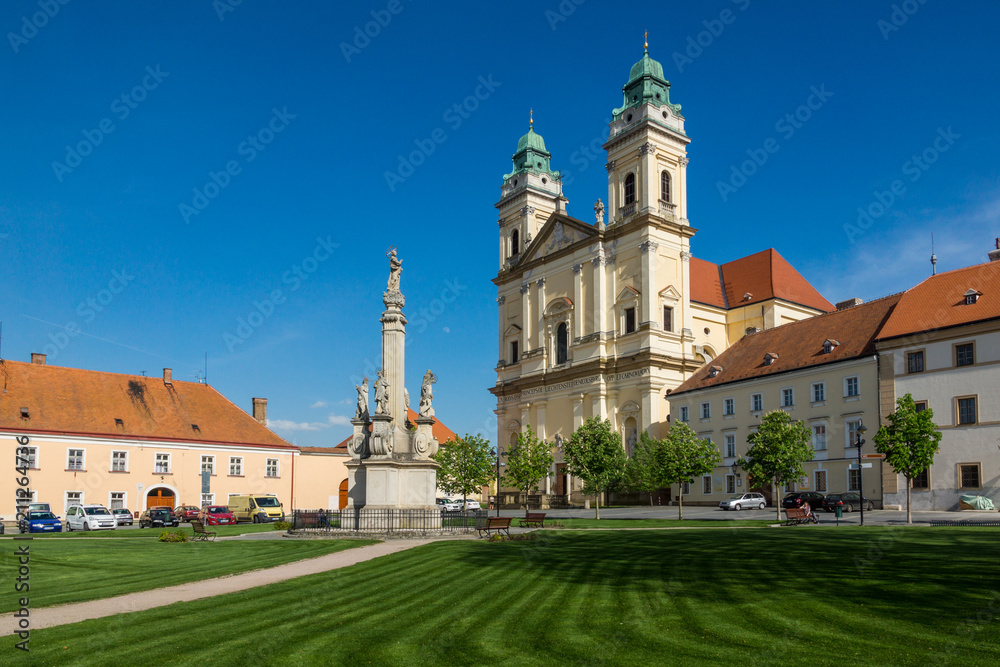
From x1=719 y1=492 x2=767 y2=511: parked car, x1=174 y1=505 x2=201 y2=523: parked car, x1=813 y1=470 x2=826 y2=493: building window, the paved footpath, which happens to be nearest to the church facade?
x1=719 y1=492 x2=767 y2=511: parked car

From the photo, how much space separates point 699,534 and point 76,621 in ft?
63.9

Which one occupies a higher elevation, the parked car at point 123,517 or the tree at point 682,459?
the tree at point 682,459

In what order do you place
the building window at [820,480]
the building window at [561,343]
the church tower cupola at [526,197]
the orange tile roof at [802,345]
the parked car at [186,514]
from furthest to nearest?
the church tower cupola at [526,197], the building window at [561,343], the orange tile roof at [802,345], the building window at [820,480], the parked car at [186,514]

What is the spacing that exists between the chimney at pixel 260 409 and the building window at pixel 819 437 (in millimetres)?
42130

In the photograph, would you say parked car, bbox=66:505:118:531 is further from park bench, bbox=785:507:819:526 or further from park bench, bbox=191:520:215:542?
park bench, bbox=785:507:819:526

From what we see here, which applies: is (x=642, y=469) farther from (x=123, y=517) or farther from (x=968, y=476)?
(x=123, y=517)

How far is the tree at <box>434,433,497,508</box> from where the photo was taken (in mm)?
61438

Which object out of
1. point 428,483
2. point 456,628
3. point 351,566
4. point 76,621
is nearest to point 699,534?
point 428,483

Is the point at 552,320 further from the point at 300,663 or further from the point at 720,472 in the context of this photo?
the point at 300,663

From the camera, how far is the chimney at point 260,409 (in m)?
67.7

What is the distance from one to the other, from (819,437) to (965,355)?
34.8 feet

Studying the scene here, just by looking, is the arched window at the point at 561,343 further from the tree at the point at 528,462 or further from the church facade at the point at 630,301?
the tree at the point at 528,462

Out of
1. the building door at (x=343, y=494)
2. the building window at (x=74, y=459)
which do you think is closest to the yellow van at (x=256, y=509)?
the building window at (x=74, y=459)

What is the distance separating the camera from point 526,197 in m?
85.6
